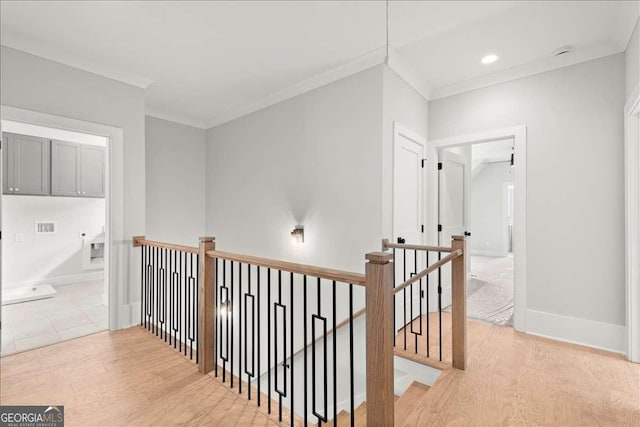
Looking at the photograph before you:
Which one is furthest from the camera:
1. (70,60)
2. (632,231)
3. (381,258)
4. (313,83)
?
(313,83)

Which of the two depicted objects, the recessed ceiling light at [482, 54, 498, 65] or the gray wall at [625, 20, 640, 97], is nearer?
the gray wall at [625, 20, 640, 97]

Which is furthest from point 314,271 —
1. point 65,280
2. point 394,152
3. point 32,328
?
point 65,280

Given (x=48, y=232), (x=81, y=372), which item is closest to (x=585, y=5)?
(x=81, y=372)

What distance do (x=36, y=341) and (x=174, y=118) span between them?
3.37m

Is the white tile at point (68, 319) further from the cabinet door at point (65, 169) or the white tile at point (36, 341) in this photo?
the cabinet door at point (65, 169)

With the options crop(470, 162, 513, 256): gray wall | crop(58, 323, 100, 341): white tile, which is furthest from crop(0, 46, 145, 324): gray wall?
crop(470, 162, 513, 256): gray wall

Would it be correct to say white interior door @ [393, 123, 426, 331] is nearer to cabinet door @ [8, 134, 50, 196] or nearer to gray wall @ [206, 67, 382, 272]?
gray wall @ [206, 67, 382, 272]

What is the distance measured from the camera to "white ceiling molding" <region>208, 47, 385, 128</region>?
2.95m

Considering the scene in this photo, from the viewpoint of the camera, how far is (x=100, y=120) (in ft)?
10.4

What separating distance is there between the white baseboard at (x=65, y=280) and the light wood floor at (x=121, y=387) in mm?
2865

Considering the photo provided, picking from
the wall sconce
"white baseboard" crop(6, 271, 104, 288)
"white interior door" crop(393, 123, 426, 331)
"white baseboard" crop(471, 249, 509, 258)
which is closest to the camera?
"white interior door" crop(393, 123, 426, 331)

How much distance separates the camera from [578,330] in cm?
276

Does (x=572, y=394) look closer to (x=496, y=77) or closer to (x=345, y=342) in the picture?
(x=345, y=342)

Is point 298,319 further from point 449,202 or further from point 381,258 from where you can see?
point 381,258
